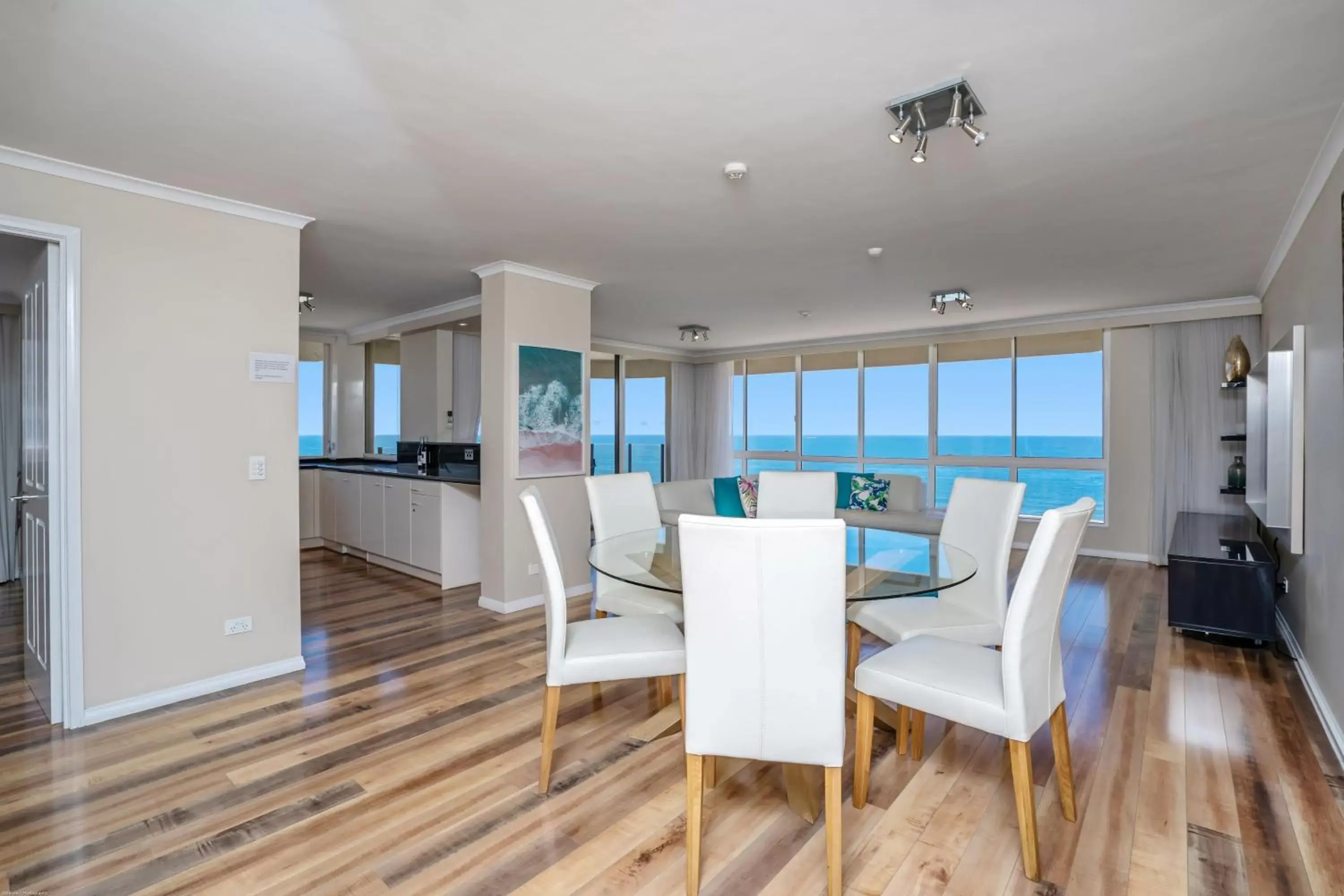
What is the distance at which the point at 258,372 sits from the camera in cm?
324

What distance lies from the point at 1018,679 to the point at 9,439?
680cm

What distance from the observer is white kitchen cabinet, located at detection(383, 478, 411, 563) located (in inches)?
211

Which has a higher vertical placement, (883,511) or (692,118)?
(692,118)

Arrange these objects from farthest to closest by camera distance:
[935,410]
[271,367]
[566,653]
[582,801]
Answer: [935,410] → [271,367] → [566,653] → [582,801]

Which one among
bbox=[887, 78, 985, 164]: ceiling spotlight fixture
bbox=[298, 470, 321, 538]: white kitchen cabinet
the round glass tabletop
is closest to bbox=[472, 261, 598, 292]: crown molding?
→ the round glass tabletop

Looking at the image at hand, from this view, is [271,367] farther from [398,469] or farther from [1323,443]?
[1323,443]

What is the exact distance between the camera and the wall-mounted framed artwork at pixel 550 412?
4.46 m

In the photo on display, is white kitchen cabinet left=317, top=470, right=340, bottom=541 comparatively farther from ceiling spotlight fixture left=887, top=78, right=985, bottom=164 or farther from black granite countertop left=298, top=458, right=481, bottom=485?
ceiling spotlight fixture left=887, top=78, right=985, bottom=164

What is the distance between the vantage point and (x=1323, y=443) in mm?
2871

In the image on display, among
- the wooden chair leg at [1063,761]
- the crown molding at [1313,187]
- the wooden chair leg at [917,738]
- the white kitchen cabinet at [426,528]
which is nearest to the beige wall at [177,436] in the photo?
the white kitchen cabinet at [426,528]

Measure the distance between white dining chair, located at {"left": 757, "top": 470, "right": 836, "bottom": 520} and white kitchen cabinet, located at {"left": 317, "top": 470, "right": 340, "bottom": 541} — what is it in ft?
14.5

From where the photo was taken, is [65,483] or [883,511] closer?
[65,483]

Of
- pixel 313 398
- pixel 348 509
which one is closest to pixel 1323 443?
pixel 348 509

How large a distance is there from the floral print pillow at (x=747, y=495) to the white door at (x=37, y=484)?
438 cm
